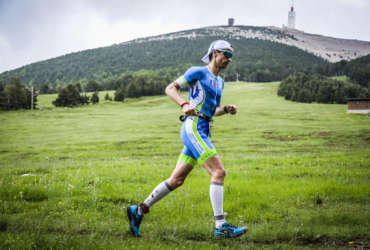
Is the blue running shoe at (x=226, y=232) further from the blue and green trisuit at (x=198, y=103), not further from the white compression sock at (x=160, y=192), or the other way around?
the blue and green trisuit at (x=198, y=103)

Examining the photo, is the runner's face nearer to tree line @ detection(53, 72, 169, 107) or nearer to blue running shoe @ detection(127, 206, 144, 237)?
blue running shoe @ detection(127, 206, 144, 237)

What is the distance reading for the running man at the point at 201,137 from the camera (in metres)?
5.33

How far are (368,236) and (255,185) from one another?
11.5 ft

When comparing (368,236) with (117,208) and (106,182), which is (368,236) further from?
(106,182)

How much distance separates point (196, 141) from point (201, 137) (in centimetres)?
13

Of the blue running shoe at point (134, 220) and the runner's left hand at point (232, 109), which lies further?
the runner's left hand at point (232, 109)

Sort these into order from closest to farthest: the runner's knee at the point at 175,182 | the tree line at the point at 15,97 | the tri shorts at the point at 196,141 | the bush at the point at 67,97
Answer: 1. the tri shorts at the point at 196,141
2. the runner's knee at the point at 175,182
3. the tree line at the point at 15,97
4. the bush at the point at 67,97

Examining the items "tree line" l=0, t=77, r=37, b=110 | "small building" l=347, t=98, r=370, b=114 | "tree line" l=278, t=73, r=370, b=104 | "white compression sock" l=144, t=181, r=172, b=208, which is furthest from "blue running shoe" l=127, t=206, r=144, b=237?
"tree line" l=278, t=73, r=370, b=104

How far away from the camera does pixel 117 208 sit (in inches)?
269

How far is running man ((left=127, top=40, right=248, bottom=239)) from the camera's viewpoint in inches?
210

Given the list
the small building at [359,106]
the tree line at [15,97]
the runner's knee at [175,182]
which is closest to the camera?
the runner's knee at [175,182]

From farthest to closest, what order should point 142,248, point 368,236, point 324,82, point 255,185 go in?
1. point 324,82
2. point 255,185
3. point 368,236
4. point 142,248

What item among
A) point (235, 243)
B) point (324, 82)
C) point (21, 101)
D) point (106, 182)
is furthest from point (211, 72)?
point (324, 82)

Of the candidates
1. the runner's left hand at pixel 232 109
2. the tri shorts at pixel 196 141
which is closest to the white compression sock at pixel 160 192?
the tri shorts at pixel 196 141
